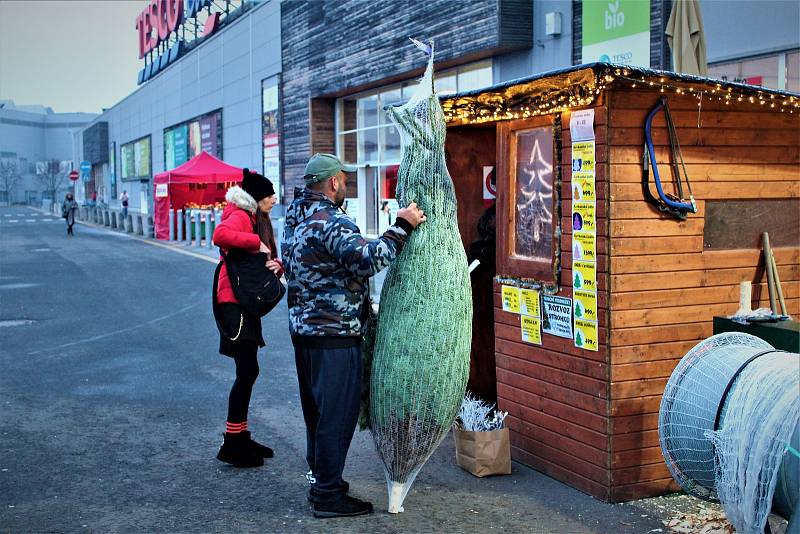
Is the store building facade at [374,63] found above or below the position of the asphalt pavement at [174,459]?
above

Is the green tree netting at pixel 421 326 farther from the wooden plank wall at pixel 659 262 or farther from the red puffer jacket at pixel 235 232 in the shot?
the red puffer jacket at pixel 235 232

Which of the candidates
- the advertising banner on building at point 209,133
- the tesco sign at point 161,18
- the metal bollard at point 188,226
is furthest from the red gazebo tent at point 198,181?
the tesco sign at point 161,18

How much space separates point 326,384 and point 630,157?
210cm

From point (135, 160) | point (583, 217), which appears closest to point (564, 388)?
point (583, 217)

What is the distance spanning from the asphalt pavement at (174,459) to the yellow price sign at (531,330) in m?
0.84

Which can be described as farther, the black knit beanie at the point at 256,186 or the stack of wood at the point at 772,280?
the black knit beanie at the point at 256,186

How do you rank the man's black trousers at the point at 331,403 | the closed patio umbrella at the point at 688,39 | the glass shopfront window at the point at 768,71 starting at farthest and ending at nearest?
the glass shopfront window at the point at 768,71 < the closed patio umbrella at the point at 688,39 < the man's black trousers at the point at 331,403

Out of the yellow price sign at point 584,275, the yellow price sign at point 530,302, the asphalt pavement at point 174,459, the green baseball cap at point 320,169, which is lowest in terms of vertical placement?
the asphalt pavement at point 174,459

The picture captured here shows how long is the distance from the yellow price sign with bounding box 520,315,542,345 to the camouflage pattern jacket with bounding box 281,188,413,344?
130 cm

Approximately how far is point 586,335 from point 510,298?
2.78 ft

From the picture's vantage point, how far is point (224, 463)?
20.0ft

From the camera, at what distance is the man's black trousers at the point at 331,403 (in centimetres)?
486

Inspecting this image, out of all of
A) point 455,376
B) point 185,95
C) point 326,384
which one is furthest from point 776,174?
point 185,95

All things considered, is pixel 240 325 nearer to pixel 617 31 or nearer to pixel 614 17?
pixel 617 31
